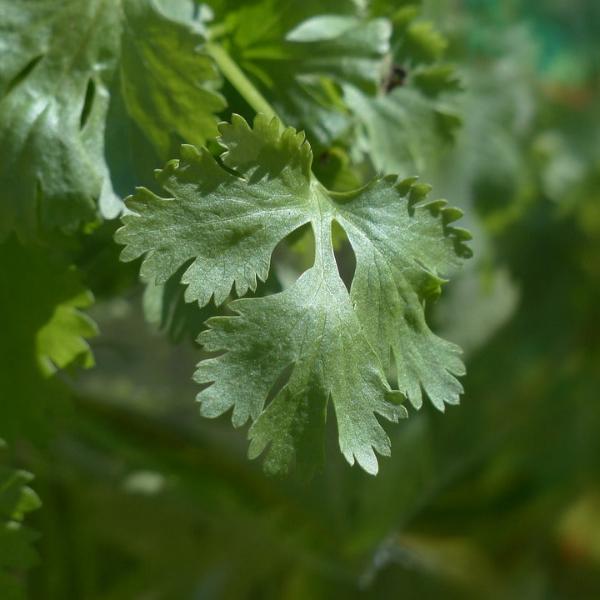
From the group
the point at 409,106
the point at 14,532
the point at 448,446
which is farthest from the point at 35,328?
A: the point at 448,446

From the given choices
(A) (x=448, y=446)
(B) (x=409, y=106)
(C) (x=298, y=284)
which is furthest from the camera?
(A) (x=448, y=446)

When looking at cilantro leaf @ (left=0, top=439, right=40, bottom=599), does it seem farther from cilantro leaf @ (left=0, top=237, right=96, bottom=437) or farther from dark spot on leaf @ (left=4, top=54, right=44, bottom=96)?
dark spot on leaf @ (left=4, top=54, right=44, bottom=96)

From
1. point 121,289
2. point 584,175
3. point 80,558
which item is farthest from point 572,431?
point 121,289

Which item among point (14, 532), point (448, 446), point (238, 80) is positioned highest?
point (238, 80)

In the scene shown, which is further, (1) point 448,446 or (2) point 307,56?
(1) point 448,446

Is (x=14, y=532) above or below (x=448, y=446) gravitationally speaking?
above

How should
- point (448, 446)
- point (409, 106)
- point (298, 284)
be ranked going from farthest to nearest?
point (448, 446) → point (409, 106) → point (298, 284)

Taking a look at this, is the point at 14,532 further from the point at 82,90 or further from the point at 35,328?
the point at 82,90

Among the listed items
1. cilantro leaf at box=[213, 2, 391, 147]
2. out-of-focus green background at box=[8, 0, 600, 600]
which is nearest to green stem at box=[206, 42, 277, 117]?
cilantro leaf at box=[213, 2, 391, 147]
